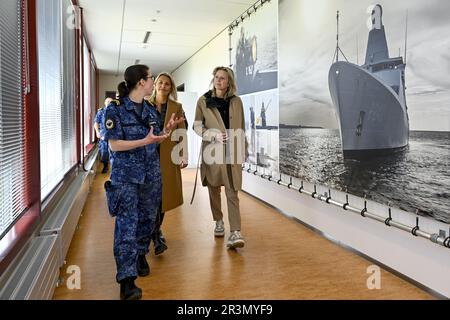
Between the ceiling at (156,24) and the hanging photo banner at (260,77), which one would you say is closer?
the hanging photo banner at (260,77)

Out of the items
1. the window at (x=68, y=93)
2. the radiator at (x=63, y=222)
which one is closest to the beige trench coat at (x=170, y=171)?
the radiator at (x=63, y=222)

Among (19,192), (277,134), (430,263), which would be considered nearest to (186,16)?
(277,134)

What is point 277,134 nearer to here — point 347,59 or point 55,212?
point 347,59

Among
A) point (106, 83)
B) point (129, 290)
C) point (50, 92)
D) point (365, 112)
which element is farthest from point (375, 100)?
point (106, 83)

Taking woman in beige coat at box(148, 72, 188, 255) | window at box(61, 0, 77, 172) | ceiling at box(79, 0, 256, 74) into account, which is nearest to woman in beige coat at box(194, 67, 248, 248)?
woman in beige coat at box(148, 72, 188, 255)

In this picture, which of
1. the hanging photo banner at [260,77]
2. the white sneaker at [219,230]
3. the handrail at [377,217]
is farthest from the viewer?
the hanging photo banner at [260,77]

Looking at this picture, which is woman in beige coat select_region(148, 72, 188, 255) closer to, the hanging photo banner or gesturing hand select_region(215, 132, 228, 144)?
gesturing hand select_region(215, 132, 228, 144)

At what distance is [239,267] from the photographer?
2.82m

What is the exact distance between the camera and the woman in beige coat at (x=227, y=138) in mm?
3287

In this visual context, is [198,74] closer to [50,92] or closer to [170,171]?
[50,92]

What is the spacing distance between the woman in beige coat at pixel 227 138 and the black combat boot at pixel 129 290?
113cm

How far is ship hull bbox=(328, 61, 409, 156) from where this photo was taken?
271cm

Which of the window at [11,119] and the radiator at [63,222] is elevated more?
the window at [11,119]

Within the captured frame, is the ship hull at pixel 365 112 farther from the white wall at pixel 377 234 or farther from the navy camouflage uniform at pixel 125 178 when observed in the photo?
the navy camouflage uniform at pixel 125 178
